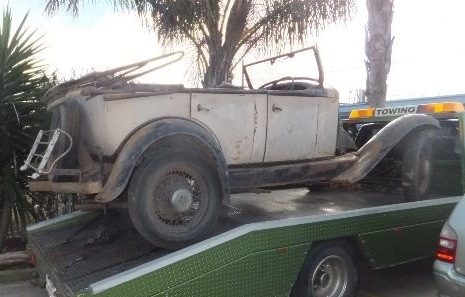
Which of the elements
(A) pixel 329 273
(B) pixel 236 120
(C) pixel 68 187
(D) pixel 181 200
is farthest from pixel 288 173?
(C) pixel 68 187

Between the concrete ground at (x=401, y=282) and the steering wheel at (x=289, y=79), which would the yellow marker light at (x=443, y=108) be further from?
the concrete ground at (x=401, y=282)

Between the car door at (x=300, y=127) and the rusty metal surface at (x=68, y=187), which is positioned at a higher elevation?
the car door at (x=300, y=127)

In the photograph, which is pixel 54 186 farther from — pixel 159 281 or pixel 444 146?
pixel 444 146

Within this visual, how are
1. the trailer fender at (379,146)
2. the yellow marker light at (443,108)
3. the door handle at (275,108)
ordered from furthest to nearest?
the yellow marker light at (443,108) < the trailer fender at (379,146) < the door handle at (275,108)

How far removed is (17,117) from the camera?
6.53m

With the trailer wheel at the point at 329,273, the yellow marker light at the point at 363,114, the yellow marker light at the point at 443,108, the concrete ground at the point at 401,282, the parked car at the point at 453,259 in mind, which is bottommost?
the concrete ground at the point at 401,282

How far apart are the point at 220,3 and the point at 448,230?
534 centimetres

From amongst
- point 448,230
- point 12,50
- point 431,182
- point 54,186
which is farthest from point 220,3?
point 448,230

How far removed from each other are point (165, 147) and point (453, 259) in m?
2.29

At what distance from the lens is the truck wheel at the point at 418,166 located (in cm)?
552

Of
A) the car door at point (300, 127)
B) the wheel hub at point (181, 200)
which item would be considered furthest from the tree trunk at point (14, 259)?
the car door at point (300, 127)

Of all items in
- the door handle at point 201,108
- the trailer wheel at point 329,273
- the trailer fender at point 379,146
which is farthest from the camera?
the trailer fender at point 379,146

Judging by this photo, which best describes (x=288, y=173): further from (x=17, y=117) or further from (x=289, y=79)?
(x=17, y=117)

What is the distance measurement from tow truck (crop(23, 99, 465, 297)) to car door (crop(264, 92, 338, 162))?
577 millimetres
